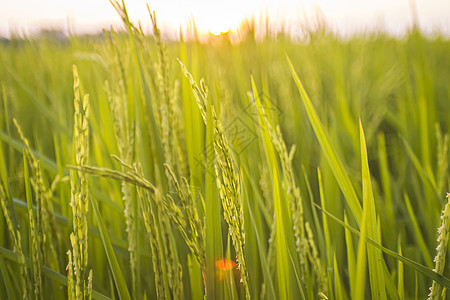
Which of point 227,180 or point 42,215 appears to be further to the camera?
point 42,215

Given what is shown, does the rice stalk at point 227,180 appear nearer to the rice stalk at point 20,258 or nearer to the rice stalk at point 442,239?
the rice stalk at point 442,239

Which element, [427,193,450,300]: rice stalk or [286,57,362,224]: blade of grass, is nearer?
[427,193,450,300]: rice stalk

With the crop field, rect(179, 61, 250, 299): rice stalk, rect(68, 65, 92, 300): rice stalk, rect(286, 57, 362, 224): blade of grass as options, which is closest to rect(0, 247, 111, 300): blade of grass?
the crop field

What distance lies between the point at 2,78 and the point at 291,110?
1.46 m

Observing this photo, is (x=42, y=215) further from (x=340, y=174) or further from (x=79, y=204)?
(x=340, y=174)

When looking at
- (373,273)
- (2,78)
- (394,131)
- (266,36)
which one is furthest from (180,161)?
(2,78)

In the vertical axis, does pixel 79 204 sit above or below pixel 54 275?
above

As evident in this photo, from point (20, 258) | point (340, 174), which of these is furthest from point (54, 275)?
point (340, 174)

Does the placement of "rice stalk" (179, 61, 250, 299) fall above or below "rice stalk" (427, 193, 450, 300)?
above

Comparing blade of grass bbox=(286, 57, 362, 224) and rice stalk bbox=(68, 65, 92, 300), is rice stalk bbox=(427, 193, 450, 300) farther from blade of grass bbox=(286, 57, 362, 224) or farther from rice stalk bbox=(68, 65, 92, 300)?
rice stalk bbox=(68, 65, 92, 300)

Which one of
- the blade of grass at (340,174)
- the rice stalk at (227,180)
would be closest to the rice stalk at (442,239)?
the blade of grass at (340,174)

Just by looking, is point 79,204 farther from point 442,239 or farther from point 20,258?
A: point 442,239

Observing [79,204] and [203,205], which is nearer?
[79,204]

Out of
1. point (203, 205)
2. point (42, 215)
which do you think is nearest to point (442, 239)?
point (203, 205)
